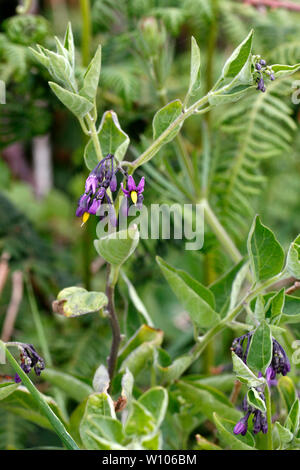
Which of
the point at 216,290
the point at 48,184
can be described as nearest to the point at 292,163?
the point at 48,184

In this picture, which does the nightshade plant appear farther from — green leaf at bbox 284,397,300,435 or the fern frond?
the fern frond

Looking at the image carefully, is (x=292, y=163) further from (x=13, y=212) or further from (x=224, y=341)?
(x=13, y=212)

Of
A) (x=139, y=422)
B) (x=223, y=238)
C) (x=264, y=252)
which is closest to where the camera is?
(x=139, y=422)

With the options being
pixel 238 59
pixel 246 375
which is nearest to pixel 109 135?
pixel 238 59

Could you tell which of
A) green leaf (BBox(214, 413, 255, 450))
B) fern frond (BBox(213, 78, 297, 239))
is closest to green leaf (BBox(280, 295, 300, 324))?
green leaf (BBox(214, 413, 255, 450))

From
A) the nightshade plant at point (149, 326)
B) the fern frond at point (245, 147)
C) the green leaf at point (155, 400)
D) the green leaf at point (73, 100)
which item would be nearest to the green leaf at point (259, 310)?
the nightshade plant at point (149, 326)

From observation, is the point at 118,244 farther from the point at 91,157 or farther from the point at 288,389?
the point at 288,389
